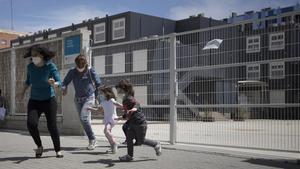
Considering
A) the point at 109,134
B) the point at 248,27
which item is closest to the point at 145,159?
the point at 109,134

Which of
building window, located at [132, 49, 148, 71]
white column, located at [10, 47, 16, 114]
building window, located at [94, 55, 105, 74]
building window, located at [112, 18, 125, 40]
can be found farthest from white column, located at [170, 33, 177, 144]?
building window, located at [112, 18, 125, 40]

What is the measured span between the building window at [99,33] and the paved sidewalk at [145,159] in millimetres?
30152

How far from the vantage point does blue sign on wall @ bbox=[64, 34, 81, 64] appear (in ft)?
39.4

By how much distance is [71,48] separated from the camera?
481 inches

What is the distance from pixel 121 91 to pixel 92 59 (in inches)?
185

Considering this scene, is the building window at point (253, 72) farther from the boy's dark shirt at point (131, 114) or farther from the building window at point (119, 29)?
the building window at point (119, 29)

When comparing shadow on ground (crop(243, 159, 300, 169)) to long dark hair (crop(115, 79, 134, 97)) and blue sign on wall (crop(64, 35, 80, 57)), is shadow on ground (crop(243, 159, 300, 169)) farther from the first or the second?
blue sign on wall (crop(64, 35, 80, 57))

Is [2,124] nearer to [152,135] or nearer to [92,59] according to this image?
[92,59]

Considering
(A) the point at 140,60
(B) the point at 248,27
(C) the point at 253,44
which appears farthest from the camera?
(A) the point at 140,60

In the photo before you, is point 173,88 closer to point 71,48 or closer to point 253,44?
point 253,44

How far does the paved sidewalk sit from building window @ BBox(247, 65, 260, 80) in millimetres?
1413

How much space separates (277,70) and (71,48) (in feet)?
19.7

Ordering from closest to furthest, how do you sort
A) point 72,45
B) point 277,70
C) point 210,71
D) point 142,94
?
point 277,70 < point 210,71 < point 142,94 < point 72,45

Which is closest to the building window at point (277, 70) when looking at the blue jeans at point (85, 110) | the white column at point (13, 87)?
the blue jeans at point (85, 110)
